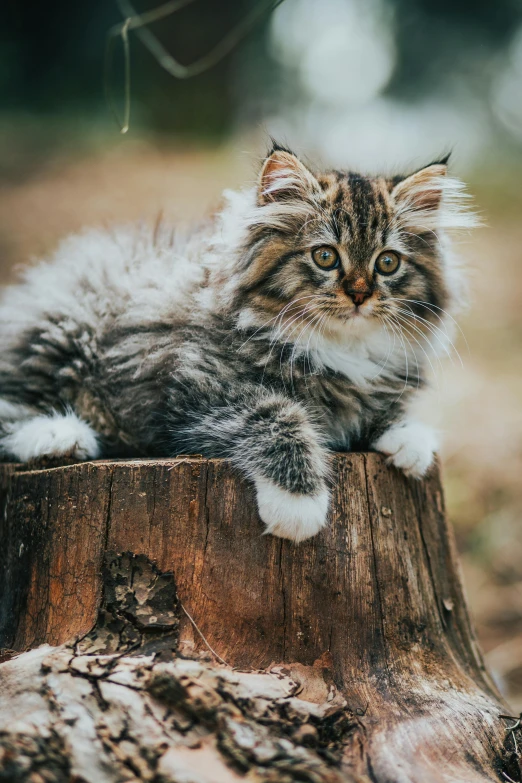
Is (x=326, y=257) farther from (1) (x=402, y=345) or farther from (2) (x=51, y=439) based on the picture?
(2) (x=51, y=439)

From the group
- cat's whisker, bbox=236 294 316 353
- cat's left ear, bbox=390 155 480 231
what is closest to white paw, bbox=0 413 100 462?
cat's whisker, bbox=236 294 316 353

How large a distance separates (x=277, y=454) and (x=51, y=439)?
847 millimetres

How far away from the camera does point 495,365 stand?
5988mm

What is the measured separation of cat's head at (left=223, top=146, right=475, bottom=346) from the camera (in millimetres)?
2414

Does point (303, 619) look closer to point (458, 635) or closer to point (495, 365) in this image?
point (458, 635)

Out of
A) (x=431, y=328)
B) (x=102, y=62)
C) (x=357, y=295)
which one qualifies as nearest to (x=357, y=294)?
(x=357, y=295)

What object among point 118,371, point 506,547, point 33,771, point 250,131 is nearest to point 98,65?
point 250,131

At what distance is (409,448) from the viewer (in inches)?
91.7

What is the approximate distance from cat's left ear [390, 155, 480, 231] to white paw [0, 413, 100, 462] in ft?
4.73

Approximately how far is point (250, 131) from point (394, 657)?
254 inches

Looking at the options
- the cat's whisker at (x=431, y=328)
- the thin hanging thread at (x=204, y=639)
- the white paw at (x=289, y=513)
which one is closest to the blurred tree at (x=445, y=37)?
the cat's whisker at (x=431, y=328)

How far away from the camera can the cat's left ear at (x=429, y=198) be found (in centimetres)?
258

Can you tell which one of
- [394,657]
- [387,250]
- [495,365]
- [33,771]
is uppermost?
[495,365]

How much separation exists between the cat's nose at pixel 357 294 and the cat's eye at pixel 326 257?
0.12 meters
